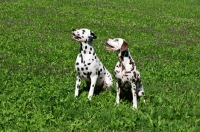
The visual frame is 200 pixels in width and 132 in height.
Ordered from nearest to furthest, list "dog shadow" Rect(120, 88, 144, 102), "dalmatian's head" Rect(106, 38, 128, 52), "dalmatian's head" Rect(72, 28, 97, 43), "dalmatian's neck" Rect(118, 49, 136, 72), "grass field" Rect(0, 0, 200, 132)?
1. "grass field" Rect(0, 0, 200, 132)
2. "dalmatian's head" Rect(106, 38, 128, 52)
3. "dalmatian's neck" Rect(118, 49, 136, 72)
4. "dalmatian's head" Rect(72, 28, 97, 43)
5. "dog shadow" Rect(120, 88, 144, 102)

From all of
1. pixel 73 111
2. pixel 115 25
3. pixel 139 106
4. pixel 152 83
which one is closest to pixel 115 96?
pixel 139 106

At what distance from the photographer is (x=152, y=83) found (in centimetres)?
1351

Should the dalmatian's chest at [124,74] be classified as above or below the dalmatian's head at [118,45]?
below

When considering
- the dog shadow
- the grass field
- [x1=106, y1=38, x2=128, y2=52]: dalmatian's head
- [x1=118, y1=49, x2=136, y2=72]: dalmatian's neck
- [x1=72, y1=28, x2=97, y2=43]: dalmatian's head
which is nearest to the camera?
the grass field

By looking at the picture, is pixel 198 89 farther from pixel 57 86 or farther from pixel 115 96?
pixel 57 86

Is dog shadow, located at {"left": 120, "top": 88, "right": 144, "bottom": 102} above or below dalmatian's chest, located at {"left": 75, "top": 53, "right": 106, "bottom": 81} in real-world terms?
below

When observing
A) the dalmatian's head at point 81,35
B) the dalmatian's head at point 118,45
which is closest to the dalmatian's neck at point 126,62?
the dalmatian's head at point 118,45

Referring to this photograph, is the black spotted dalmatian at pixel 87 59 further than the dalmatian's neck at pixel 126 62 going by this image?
Yes

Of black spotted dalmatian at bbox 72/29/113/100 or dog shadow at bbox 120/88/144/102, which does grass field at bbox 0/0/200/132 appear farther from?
black spotted dalmatian at bbox 72/29/113/100

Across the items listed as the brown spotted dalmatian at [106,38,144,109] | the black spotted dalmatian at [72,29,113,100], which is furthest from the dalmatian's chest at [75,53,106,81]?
the brown spotted dalmatian at [106,38,144,109]

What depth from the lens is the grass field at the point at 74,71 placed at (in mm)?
9273

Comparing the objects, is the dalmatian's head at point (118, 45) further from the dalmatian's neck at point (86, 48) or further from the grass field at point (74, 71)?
the grass field at point (74, 71)

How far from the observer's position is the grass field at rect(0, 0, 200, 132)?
927cm

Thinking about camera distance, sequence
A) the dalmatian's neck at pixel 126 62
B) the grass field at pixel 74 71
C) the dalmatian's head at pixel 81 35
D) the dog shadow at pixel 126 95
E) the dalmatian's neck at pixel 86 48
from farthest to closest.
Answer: the dog shadow at pixel 126 95
the dalmatian's neck at pixel 86 48
the dalmatian's head at pixel 81 35
the dalmatian's neck at pixel 126 62
the grass field at pixel 74 71
